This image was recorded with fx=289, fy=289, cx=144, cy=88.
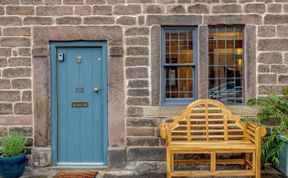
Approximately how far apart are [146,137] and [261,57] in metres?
2.65

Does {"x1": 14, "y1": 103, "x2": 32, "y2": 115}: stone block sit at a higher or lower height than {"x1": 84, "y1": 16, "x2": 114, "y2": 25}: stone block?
lower

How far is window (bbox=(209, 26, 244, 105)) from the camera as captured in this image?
220 inches

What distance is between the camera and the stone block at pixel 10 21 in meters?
5.46

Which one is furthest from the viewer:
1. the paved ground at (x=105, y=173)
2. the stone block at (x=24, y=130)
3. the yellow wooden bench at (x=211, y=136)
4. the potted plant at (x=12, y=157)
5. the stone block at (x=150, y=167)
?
the stone block at (x=24, y=130)

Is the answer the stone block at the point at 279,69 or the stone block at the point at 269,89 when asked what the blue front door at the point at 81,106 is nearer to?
the stone block at the point at 269,89

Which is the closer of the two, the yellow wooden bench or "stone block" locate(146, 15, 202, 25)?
the yellow wooden bench

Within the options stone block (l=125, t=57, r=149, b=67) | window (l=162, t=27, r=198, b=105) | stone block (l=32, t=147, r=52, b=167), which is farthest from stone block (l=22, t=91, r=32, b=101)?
window (l=162, t=27, r=198, b=105)

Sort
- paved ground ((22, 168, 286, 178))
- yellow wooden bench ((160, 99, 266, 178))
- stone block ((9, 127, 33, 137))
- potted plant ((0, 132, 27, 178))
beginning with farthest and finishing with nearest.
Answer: stone block ((9, 127, 33, 137)) → paved ground ((22, 168, 286, 178)) → potted plant ((0, 132, 27, 178)) → yellow wooden bench ((160, 99, 266, 178))

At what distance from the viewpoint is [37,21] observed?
5.46 metres

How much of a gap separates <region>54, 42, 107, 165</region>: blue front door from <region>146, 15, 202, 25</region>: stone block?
116cm

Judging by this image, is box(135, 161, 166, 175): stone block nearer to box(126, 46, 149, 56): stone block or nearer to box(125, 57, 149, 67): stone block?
box(125, 57, 149, 67): stone block

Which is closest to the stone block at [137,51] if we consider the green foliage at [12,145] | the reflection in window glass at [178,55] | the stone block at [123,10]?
the reflection in window glass at [178,55]

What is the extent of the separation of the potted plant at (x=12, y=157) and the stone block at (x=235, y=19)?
4073 millimetres

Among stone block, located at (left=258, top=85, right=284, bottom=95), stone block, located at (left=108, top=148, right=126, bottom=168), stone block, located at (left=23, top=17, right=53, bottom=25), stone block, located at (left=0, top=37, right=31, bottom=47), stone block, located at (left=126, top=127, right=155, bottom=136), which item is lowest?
stone block, located at (left=108, top=148, right=126, bottom=168)
